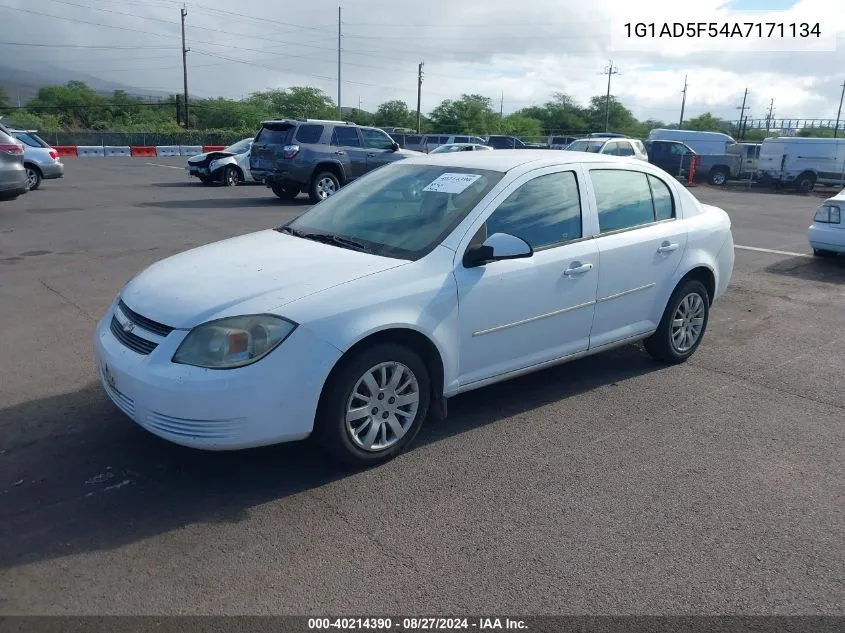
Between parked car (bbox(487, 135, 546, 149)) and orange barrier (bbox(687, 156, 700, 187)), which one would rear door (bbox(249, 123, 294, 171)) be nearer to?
parked car (bbox(487, 135, 546, 149))

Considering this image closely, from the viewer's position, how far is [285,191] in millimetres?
17188

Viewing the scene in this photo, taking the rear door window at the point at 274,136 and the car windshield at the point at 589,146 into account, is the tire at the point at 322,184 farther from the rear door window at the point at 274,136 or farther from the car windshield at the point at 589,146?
the car windshield at the point at 589,146

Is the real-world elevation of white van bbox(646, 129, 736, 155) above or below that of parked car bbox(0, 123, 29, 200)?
above

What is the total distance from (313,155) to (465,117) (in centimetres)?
5222

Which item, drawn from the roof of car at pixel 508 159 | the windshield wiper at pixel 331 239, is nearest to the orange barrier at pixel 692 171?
the roof of car at pixel 508 159

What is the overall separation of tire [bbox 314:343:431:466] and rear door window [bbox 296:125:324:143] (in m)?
13.0

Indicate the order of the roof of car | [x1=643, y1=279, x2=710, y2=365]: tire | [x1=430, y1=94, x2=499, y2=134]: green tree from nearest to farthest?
the roof of car, [x1=643, y1=279, x2=710, y2=365]: tire, [x1=430, y1=94, x2=499, y2=134]: green tree

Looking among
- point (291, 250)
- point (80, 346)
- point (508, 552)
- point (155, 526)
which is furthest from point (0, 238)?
point (508, 552)

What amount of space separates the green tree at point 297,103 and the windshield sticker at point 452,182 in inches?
3075

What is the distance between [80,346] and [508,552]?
13.7 ft

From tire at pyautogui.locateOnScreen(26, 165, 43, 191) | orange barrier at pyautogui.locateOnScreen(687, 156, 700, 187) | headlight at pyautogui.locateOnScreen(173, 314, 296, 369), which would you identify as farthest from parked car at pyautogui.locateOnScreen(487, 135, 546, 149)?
headlight at pyautogui.locateOnScreen(173, 314, 296, 369)

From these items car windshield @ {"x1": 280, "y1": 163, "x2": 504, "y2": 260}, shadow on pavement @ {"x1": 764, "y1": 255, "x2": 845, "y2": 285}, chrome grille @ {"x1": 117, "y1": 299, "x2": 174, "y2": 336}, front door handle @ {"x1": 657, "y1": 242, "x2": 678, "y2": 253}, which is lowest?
shadow on pavement @ {"x1": 764, "y1": 255, "x2": 845, "y2": 285}

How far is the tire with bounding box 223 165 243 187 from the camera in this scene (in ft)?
70.1

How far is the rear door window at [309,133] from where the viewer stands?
16.2m
